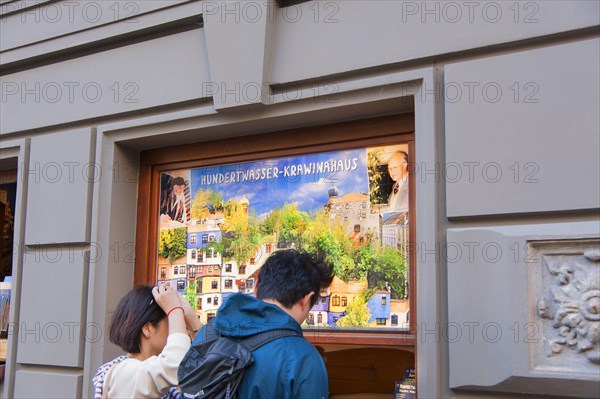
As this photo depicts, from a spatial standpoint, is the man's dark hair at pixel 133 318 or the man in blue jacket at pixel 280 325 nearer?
the man in blue jacket at pixel 280 325

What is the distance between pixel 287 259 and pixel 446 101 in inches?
45.9

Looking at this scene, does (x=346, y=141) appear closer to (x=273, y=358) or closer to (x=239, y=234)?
(x=239, y=234)

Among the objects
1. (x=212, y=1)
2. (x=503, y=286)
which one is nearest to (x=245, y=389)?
(x=503, y=286)

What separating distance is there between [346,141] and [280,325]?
168cm

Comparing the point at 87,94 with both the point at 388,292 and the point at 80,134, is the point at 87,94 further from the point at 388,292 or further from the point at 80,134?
the point at 388,292

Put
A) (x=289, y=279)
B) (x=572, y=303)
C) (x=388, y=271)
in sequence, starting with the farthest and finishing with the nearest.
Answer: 1. (x=388, y=271)
2. (x=572, y=303)
3. (x=289, y=279)

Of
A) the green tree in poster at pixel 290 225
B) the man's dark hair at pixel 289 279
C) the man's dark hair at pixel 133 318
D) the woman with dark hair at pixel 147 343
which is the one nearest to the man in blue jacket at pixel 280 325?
the man's dark hair at pixel 289 279

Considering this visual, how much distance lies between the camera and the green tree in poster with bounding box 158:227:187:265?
4566 mm

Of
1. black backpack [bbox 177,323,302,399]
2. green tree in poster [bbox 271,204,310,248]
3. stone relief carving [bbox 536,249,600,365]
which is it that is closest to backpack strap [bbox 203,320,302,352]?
black backpack [bbox 177,323,302,399]

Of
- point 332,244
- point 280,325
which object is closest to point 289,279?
point 280,325

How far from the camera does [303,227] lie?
4.14 meters

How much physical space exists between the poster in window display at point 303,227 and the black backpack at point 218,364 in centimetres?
129

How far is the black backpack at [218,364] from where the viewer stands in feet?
8.25

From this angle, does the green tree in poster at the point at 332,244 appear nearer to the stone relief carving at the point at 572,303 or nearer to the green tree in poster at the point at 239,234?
the green tree in poster at the point at 239,234
